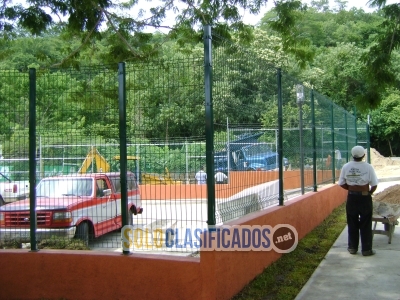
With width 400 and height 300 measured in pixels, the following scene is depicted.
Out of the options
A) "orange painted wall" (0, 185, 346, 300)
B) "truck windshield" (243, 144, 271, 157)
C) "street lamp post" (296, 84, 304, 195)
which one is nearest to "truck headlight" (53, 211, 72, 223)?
"orange painted wall" (0, 185, 346, 300)

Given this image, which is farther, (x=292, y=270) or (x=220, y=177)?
(x=292, y=270)

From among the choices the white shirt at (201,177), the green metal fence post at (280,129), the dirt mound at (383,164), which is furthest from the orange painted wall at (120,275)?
the dirt mound at (383,164)

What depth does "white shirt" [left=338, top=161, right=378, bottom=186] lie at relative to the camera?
7.73 meters

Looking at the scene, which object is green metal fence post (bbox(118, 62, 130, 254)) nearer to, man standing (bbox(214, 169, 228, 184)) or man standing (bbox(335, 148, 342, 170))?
man standing (bbox(214, 169, 228, 184))

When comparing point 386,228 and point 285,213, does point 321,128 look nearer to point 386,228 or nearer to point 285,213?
point 386,228

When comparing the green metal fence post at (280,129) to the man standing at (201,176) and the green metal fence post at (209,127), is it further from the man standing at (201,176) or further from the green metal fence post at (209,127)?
the green metal fence post at (209,127)

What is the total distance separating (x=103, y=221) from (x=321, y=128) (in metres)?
7.84

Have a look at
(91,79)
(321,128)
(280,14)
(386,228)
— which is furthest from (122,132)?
(321,128)

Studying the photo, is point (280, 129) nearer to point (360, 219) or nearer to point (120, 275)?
point (360, 219)

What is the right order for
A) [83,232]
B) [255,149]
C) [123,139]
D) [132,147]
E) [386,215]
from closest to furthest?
[123,139], [132,147], [83,232], [255,149], [386,215]

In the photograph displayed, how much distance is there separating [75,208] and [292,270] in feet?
10.4

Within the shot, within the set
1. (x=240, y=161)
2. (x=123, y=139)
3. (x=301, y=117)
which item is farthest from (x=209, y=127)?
(x=301, y=117)

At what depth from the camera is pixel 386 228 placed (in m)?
8.77

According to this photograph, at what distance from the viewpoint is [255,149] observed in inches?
287
